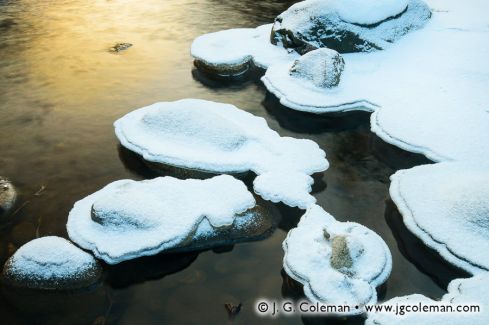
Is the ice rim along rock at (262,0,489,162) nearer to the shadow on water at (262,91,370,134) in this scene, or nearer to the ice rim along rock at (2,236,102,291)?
the shadow on water at (262,91,370,134)

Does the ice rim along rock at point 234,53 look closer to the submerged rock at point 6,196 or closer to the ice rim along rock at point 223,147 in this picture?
the ice rim along rock at point 223,147

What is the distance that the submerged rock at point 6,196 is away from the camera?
7910mm

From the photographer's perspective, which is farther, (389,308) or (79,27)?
(79,27)

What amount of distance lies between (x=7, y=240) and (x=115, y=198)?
6.58ft

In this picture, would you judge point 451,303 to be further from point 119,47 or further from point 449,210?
point 119,47

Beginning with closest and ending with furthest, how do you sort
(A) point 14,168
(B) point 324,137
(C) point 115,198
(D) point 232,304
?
(D) point 232,304 → (C) point 115,198 → (A) point 14,168 → (B) point 324,137

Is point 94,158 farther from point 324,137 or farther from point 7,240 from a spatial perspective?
point 324,137

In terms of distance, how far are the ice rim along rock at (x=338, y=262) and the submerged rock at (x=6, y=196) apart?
522 cm

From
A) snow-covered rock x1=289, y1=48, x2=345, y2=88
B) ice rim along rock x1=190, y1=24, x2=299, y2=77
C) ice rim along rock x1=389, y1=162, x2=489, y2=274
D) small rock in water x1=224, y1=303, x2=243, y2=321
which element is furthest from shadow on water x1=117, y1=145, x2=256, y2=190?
ice rim along rock x1=190, y1=24, x2=299, y2=77

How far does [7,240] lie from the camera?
23.8ft

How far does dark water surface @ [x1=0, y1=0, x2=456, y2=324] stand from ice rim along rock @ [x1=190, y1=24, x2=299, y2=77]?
0.57 metres

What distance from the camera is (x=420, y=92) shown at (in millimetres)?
11570

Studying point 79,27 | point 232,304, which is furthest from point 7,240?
point 79,27

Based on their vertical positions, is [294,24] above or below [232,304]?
above
